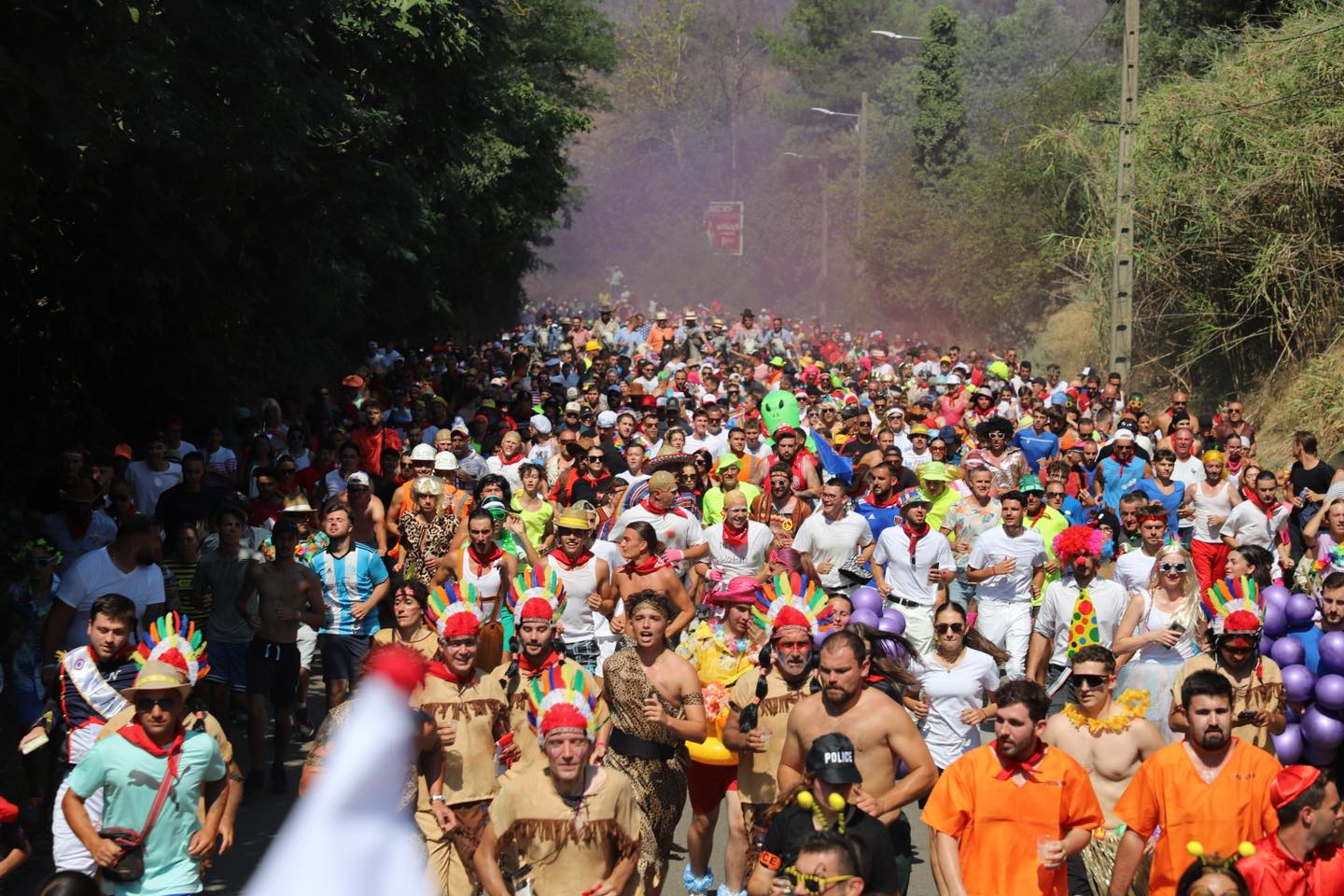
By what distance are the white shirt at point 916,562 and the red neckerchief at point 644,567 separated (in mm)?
2185

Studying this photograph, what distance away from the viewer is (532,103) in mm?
33281

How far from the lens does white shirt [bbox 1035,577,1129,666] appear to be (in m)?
10.8

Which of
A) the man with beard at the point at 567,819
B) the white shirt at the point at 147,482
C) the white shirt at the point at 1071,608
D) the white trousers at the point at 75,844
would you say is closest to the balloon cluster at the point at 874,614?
the white shirt at the point at 1071,608

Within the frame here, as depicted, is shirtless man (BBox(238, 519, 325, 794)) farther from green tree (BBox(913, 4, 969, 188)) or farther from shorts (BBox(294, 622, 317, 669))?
green tree (BBox(913, 4, 969, 188))

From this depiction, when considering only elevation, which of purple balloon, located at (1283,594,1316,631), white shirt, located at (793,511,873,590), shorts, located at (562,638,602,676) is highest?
purple balloon, located at (1283,594,1316,631)

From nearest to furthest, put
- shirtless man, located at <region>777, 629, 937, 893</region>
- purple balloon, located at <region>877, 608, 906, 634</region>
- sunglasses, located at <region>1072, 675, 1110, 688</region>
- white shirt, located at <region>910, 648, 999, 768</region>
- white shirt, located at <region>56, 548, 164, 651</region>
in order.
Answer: shirtless man, located at <region>777, 629, 937, 893</region> < sunglasses, located at <region>1072, 675, 1110, 688</region> < white shirt, located at <region>910, 648, 999, 768</region> < purple balloon, located at <region>877, 608, 906, 634</region> < white shirt, located at <region>56, 548, 164, 651</region>

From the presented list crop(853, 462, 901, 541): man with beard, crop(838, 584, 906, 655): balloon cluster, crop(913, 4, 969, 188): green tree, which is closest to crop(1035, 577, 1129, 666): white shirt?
crop(838, 584, 906, 655): balloon cluster

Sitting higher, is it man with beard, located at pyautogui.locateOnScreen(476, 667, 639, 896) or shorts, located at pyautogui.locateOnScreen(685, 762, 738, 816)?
man with beard, located at pyautogui.locateOnScreen(476, 667, 639, 896)

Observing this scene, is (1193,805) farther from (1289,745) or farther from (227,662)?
(227,662)

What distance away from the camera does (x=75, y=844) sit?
7.01 metres

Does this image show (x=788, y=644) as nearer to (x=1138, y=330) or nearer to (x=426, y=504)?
(x=426, y=504)

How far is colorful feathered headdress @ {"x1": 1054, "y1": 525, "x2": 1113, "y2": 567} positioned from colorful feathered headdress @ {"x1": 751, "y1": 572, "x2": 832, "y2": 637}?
8.44 feet

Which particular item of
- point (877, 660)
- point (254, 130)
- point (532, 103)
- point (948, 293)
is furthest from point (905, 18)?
point (877, 660)

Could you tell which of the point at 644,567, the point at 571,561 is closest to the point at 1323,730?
the point at 644,567
